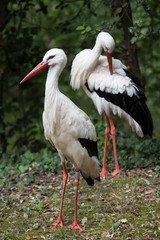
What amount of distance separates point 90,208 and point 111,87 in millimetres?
1646

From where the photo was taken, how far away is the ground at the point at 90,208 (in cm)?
→ 352

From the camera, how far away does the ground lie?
3.52m

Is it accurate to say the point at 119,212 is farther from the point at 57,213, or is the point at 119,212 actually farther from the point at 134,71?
the point at 134,71

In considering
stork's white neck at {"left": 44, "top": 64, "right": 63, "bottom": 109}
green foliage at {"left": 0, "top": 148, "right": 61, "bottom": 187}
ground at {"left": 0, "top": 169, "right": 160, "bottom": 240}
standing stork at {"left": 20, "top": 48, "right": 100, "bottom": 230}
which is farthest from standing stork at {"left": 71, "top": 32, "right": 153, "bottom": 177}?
stork's white neck at {"left": 44, "top": 64, "right": 63, "bottom": 109}

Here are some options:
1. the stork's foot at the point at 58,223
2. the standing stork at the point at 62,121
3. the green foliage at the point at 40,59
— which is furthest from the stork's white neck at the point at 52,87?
the green foliage at the point at 40,59

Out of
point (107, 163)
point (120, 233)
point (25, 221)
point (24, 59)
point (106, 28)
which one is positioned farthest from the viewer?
point (24, 59)

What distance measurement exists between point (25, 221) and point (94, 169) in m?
0.86

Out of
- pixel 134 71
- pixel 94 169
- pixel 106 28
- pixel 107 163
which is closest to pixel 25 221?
pixel 94 169

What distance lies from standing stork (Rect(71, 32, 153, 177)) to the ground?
18.9 inches

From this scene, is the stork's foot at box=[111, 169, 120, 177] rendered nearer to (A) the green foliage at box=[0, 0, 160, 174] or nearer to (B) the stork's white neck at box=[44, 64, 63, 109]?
(A) the green foliage at box=[0, 0, 160, 174]

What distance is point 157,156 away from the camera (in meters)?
5.19

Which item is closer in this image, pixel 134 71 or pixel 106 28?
pixel 106 28

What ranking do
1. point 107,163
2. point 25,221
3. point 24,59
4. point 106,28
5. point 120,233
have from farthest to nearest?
point 24,59, point 107,163, point 106,28, point 25,221, point 120,233

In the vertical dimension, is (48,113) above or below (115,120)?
above
